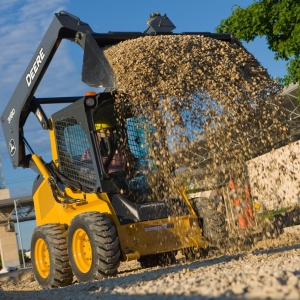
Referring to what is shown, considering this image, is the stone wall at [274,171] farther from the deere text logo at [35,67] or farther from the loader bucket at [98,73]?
the deere text logo at [35,67]

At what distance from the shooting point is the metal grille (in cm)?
957

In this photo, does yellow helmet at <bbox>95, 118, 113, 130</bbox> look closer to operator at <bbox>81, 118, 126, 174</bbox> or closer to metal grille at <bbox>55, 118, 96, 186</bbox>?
operator at <bbox>81, 118, 126, 174</bbox>

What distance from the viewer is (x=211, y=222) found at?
32.6 feet

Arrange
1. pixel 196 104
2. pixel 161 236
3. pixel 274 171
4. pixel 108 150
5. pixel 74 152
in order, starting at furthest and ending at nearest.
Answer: pixel 274 171 < pixel 74 152 < pixel 108 150 < pixel 161 236 < pixel 196 104

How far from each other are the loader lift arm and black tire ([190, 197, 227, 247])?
7.70 feet

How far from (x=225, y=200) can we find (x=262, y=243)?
1424 mm

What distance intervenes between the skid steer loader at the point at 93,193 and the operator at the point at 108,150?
0.05ft

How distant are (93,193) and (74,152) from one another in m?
0.80

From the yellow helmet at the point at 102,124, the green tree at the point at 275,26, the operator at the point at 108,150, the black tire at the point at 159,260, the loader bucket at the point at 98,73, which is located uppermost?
the green tree at the point at 275,26

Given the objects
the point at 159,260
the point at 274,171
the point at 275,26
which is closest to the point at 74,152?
the point at 159,260

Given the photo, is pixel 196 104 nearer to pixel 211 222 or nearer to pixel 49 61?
pixel 211 222

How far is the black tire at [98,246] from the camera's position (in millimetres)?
8648

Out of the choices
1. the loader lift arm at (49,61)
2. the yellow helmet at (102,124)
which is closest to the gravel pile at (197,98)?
the loader lift arm at (49,61)

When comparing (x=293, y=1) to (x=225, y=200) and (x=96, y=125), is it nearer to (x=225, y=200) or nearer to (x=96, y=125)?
(x=225, y=200)
